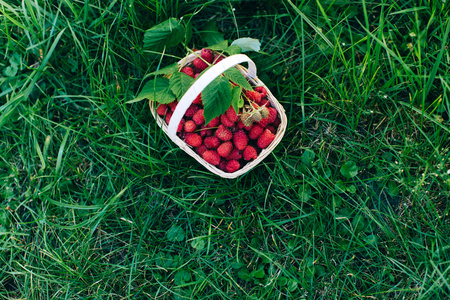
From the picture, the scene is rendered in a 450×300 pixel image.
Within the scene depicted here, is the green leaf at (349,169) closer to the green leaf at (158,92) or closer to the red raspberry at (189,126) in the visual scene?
Answer: the red raspberry at (189,126)

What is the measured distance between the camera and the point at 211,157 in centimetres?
168

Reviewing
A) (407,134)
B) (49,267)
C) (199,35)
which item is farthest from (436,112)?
(49,267)

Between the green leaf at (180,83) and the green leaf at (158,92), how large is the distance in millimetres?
56

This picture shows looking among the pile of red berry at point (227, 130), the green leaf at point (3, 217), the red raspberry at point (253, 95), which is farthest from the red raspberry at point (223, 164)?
the green leaf at point (3, 217)

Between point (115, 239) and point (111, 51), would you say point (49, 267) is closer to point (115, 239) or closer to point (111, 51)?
point (115, 239)

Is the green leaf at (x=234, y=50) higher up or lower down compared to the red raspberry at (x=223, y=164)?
higher up

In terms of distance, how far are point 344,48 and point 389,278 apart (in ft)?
4.32

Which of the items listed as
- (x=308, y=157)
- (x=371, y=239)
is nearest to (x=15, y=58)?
(x=308, y=157)

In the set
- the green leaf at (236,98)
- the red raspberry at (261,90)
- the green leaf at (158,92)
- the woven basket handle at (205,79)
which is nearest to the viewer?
the woven basket handle at (205,79)

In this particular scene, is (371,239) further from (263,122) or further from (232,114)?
(232,114)

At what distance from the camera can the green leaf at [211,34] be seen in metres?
1.92

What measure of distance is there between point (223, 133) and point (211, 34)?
25.9 inches

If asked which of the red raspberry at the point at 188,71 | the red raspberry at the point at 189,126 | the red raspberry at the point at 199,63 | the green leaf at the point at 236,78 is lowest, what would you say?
the red raspberry at the point at 189,126

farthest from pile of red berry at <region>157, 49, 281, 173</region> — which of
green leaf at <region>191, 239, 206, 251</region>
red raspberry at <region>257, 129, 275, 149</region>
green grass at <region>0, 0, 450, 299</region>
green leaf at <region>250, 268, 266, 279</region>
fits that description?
green leaf at <region>250, 268, 266, 279</region>
